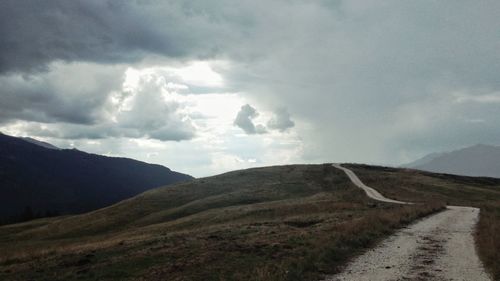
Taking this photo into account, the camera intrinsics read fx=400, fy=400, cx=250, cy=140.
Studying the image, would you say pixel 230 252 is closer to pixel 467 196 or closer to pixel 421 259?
pixel 421 259

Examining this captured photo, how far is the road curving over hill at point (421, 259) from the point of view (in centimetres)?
1694

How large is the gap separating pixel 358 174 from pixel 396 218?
2827 inches

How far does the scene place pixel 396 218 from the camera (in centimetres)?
3441

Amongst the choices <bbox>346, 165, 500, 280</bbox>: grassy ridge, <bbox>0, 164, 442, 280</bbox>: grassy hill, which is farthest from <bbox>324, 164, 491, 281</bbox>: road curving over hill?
<bbox>0, 164, 442, 280</bbox>: grassy hill

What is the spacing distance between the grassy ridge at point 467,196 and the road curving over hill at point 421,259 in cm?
62

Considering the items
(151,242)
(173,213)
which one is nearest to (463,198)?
(173,213)

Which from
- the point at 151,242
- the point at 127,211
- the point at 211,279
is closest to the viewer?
the point at 211,279

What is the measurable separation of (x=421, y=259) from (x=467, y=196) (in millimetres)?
60160

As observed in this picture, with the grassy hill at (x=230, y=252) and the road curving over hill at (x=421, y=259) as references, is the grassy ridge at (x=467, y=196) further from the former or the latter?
the grassy hill at (x=230, y=252)

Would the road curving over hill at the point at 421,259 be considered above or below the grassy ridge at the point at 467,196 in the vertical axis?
below

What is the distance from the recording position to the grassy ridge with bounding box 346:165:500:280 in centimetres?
2155

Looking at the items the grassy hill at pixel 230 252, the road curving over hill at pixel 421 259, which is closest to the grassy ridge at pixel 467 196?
the road curving over hill at pixel 421 259

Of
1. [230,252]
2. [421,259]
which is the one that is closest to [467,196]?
[421,259]

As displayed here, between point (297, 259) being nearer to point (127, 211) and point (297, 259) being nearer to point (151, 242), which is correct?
point (151, 242)
